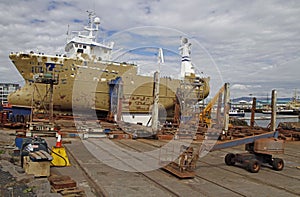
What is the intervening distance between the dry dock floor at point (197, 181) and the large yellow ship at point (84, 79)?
1195cm

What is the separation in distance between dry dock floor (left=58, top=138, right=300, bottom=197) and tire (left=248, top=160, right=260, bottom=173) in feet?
0.47

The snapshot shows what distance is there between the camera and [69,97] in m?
24.1

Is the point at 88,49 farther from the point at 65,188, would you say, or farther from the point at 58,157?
the point at 65,188

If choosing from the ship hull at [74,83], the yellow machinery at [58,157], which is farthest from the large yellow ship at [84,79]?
the yellow machinery at [58,157]

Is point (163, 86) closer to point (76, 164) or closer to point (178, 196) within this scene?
point (76, 164)

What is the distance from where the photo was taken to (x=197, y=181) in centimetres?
775

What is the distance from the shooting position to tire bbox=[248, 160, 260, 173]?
8.95 m

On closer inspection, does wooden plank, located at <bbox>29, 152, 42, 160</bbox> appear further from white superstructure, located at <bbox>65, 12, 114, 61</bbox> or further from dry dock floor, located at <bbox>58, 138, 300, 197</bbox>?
white superstructure, located at <bbox>65, 12, 114, 61</bbox>

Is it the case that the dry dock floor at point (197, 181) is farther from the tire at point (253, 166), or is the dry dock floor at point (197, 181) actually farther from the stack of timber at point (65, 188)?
the stack of timber at point (65, 188)

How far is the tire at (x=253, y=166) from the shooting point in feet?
29.4

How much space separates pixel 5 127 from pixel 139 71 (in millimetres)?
12485

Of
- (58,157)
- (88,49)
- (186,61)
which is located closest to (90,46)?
(88,49)

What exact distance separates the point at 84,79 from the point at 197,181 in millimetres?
17832

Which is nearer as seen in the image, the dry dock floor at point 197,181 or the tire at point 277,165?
the dry dock floor at point 197,181
